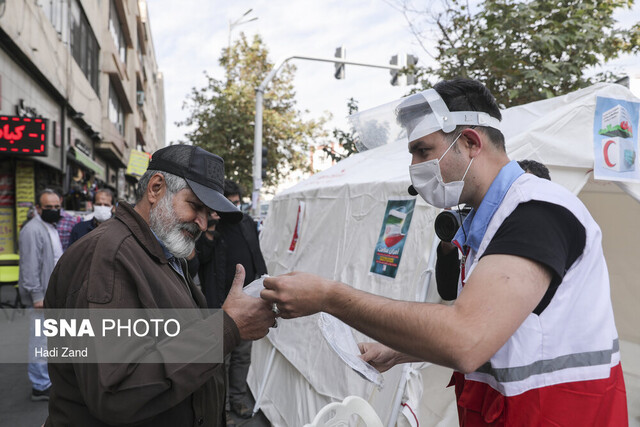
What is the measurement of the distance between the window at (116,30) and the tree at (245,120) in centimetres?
560

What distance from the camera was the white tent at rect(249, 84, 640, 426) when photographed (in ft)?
10.8

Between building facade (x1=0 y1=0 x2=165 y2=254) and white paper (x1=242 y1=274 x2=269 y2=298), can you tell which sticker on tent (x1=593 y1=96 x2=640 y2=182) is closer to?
white paper (x1=242 y1=274 x2=269 y2=298)

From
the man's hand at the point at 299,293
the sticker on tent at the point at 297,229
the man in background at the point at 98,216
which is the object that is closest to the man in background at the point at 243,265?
the sticker on tent at the point at 297,229

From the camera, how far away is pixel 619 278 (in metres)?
4.79

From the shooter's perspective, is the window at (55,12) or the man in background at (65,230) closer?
the man in background at (65,230)

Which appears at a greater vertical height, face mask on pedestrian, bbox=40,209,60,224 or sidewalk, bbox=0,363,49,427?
face mask on pedestrian, bbox=40,209,60,224

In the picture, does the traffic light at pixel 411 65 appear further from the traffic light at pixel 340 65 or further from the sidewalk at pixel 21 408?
the sidewalk at pixel 21 408

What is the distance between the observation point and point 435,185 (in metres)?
1.75

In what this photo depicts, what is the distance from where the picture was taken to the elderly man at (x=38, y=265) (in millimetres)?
5164

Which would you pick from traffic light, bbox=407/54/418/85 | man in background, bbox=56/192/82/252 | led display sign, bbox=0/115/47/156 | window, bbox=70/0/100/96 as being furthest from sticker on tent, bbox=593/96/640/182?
window, bbox=70/0/100/96

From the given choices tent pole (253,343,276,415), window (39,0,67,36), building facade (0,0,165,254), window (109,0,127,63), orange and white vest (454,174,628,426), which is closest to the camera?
orange and white vest (454,174,628,426)

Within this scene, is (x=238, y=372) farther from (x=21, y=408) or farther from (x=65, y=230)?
(x=65, y=230)

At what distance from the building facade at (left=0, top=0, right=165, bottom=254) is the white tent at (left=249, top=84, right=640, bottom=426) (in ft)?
13.0

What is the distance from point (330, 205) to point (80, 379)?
3621mm
